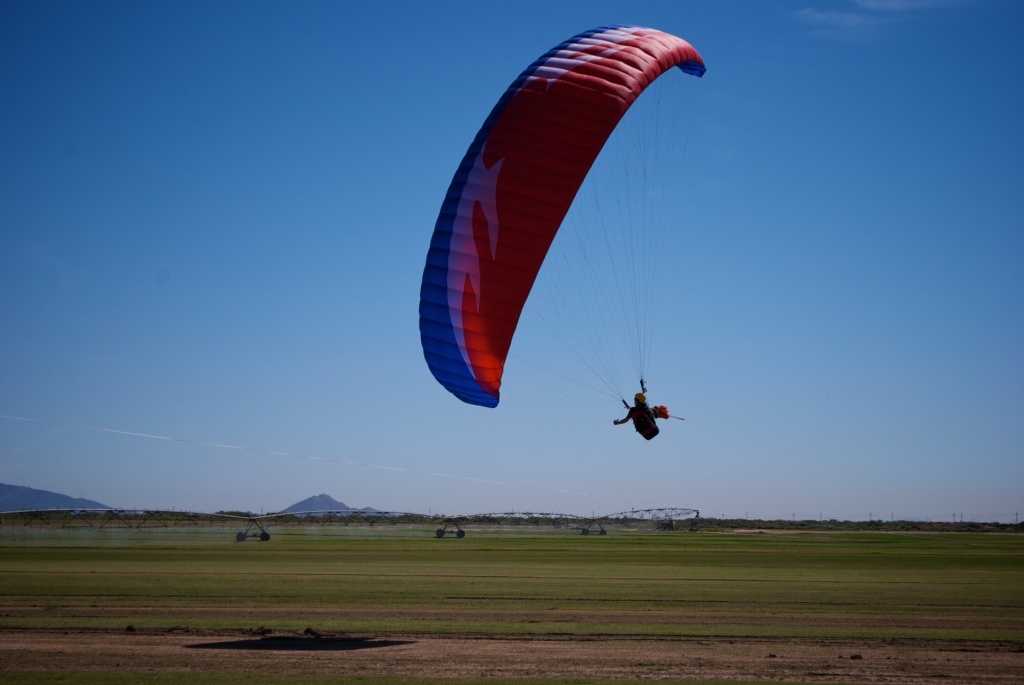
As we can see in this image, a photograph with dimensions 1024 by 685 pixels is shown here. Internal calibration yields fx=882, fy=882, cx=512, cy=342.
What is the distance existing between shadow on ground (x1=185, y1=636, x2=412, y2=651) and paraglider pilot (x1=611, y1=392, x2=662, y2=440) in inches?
207

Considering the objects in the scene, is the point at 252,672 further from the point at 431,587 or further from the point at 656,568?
the point at 656,568

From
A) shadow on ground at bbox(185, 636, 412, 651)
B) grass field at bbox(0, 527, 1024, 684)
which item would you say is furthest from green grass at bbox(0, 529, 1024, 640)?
shadow on ground at bbox(185, 636, 412, 651)

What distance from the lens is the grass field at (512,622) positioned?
1191 centimetres

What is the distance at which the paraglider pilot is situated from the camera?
15445 mm

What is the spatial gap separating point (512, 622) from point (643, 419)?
4.51 metres

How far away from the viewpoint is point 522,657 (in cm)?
1280

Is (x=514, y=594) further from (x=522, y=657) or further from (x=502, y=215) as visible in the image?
(x=502, y=215)

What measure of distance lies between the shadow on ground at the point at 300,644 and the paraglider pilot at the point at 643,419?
5254mm

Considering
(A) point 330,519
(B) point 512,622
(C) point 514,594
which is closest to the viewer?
(B) point 512,622

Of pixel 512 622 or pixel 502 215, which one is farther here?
pixel 512 622

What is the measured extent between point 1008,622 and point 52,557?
111ft

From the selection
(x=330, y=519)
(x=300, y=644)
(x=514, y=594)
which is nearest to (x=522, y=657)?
(x=300, y=644)

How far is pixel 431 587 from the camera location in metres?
23.1

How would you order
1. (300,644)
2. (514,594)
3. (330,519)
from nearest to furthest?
(300,644), (514,594), (330,519)
